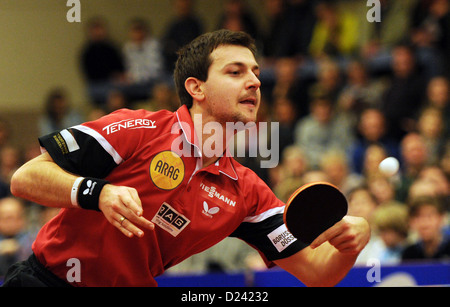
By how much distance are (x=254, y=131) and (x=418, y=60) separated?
273 cm

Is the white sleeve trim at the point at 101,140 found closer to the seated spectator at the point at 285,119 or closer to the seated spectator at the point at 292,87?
the seated spectator at the point at 285,119

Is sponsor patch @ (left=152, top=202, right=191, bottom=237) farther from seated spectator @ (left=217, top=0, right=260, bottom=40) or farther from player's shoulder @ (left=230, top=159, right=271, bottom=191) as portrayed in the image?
seated spectator @ (left=217, top=0, right=260, bottom=40)

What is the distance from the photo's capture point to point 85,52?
13805 mm

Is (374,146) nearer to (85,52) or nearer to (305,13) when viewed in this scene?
(305,13)

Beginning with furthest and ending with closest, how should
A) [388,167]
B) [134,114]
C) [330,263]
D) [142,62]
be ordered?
[142,62], [388,167], [330,263], [134,114]

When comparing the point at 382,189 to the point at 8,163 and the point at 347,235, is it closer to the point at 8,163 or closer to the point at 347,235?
the point at 347,235

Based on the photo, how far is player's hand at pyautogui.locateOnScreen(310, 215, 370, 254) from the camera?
160 inches

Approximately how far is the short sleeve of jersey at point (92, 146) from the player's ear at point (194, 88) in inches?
24.4

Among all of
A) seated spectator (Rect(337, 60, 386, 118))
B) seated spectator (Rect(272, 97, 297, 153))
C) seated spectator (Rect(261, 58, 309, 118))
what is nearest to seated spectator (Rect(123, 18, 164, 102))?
seated spectator (Rect(261, 58, 309, 118))

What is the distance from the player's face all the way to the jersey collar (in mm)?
179

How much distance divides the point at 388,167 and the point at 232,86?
16.6 ft

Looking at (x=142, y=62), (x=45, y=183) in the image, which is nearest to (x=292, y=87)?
(x=142, y=62)

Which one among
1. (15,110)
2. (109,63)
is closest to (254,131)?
(109,63)

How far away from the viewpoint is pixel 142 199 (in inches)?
160
